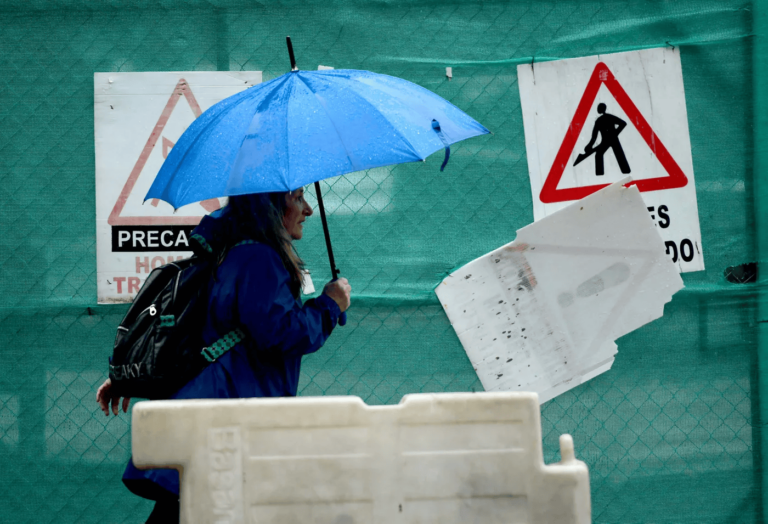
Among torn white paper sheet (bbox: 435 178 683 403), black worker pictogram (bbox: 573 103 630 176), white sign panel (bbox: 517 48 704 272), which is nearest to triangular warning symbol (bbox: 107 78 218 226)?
torn white paper sheet (bbox: 435 178 683 403)

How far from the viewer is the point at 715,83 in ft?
12.4

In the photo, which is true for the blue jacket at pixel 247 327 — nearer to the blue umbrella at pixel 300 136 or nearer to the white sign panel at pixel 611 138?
the blue umbrella at pixel 300 136

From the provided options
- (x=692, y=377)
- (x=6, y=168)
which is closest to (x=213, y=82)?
(x=6, y=168)

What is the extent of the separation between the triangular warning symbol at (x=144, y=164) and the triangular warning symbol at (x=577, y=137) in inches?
62.4

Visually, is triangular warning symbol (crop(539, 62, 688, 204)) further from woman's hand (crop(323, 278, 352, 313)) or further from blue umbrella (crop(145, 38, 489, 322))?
woman's hand (crop(323, 278, 352, 313))

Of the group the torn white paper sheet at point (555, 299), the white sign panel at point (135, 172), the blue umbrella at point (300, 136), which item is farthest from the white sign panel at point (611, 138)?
the white sign panel at point (135, 172)

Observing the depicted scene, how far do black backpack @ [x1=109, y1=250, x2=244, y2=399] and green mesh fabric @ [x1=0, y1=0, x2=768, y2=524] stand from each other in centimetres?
118

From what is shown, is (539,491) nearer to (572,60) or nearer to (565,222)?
(565,222)

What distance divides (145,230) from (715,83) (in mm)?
2769

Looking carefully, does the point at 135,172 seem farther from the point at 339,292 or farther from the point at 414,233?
the point at 339,292

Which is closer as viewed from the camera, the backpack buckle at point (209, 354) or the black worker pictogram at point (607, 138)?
the backpack buckle at point (209, 354)

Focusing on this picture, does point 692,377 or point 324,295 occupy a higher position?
point 324,295

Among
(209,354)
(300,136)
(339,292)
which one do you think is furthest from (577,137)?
(209,354)

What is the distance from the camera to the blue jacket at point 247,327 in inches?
95.5
